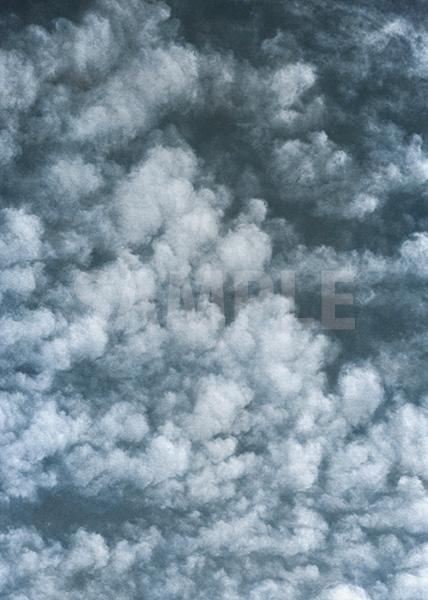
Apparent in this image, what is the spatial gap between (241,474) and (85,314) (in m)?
8.18

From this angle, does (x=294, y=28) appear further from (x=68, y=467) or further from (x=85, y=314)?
(x=68, y=467)

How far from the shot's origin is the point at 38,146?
19.4 metres

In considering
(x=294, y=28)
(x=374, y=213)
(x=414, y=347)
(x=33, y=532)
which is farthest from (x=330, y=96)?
(x=33, y=532)

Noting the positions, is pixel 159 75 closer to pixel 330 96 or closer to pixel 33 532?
pixel 330 96

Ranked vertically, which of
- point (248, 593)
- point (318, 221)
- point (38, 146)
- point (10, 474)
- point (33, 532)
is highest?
point (38, 146)

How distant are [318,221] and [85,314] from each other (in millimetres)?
9015

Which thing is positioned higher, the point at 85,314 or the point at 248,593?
the point at 85,314

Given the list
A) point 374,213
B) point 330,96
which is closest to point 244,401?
point 374,213

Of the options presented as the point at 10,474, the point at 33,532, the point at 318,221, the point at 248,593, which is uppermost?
the point at 318,221

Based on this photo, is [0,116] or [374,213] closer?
[0,116]

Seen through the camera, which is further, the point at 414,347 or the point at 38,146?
the point at 414,347

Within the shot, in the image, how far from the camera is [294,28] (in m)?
20.5
